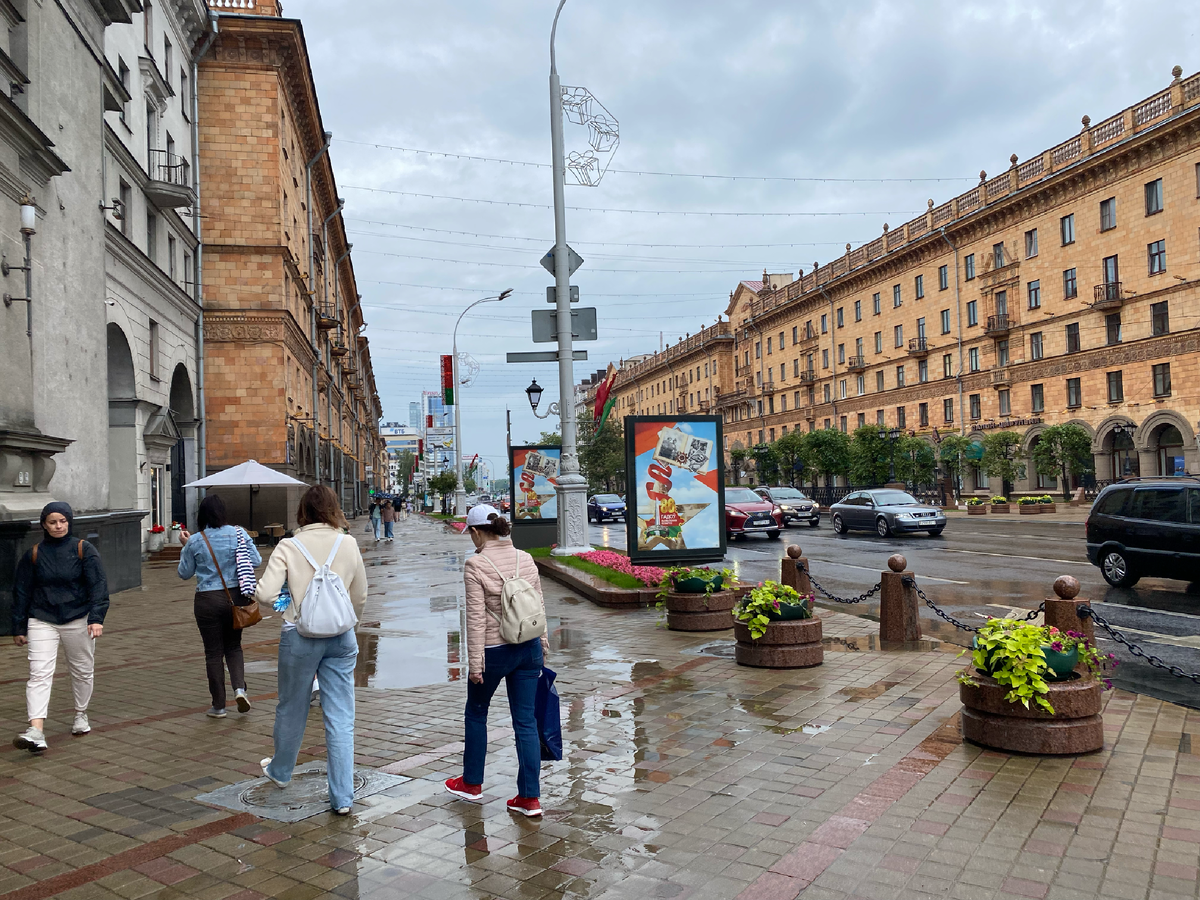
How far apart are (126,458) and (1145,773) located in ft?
70.5

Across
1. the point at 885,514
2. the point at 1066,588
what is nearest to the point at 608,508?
the point at 885,514

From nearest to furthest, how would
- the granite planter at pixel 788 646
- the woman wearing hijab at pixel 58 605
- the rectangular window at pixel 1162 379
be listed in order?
the woman wearing hijab at pixel 58 605, the granite planter at pixel 788 646, the rectangular window at pixel 1162 379

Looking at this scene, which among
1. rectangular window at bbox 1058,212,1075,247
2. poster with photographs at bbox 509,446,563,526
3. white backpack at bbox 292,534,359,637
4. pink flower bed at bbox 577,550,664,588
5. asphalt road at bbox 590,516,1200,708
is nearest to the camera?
white backpack at bbox 292,534,359,637

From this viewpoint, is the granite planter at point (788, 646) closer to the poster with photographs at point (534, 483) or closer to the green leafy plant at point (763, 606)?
the green leafy plant at point (763, 606)

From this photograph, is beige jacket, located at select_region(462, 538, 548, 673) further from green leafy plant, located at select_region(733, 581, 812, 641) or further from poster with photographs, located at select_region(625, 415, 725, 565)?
poster with photographs, located at select_region(625, 415, 725, 565)

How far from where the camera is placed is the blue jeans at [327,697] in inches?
191

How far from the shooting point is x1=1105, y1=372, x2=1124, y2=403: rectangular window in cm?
4172

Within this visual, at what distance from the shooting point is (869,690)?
23.8 feet

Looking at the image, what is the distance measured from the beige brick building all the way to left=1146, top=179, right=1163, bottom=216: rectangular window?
6 cm

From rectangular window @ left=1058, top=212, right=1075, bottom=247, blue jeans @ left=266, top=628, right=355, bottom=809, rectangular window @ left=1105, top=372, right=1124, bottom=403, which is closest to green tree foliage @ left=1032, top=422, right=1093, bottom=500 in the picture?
rectangular window @ left=1105, top=372, right=1124, bottom=403

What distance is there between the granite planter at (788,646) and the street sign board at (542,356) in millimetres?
8738

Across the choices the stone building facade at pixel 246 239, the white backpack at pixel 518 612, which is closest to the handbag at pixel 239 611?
the white backpack at pixel 518 612

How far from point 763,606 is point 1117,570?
7838mm

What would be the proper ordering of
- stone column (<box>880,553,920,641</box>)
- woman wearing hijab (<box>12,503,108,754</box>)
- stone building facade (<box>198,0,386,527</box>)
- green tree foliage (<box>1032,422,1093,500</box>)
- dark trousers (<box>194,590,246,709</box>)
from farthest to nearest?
green tree foliage (<box>1032,422,1093,500</box>), stone building facade (<box>198,0,386,527</box>), stone column (<box>880,553,920,641</box>), dark trousers (<box>194,590,246,709</box>), woman wearing hijab (<box>12,503,108,754</box>)
